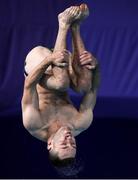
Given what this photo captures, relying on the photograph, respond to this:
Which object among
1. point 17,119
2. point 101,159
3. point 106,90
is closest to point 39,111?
point 101,159

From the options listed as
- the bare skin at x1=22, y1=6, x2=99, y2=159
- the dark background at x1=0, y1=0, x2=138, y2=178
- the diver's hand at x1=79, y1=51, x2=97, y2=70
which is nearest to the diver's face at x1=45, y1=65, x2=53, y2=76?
the bare skin at x1=22, y1=6, x2=99, y2=159

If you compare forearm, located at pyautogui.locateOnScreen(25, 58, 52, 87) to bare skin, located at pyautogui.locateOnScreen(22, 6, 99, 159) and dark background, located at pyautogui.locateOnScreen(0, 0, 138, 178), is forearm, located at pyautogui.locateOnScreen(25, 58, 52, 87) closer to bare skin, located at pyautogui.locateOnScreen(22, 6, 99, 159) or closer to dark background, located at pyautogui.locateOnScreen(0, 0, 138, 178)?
bare skin, located at pyautogui.locateOnScreen(22, 6, 99, 159)

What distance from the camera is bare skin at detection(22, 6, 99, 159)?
1623 millimetres

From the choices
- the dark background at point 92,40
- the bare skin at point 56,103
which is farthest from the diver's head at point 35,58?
the dark background at point 92,40

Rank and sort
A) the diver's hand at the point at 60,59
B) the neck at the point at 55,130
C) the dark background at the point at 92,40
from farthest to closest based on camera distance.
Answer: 1. the dark background at the point at 92,40
2. the neck at the point at 55,130
3. the diver's hand at the point at 60,59

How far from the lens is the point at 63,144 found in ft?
5.45

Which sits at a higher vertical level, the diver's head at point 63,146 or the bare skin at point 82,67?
the bare skin at point 82,67

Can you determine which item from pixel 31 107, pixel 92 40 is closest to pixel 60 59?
pixel 31 107

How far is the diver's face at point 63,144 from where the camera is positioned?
1661 millimetres

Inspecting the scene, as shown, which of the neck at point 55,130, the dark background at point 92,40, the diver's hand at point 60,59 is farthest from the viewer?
the dark background at point 92,40

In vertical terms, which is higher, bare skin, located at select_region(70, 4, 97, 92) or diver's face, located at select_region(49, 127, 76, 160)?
bare skin, located at select_region(70, 4, 97, 92)

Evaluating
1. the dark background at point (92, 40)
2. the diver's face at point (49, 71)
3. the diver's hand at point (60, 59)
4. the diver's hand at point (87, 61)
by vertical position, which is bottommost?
the dark background at point (92, 40)

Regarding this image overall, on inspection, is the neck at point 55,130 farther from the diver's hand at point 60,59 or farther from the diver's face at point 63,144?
the diver's hand at point 60,59

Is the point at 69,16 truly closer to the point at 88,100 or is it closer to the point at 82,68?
the point at 82,68
